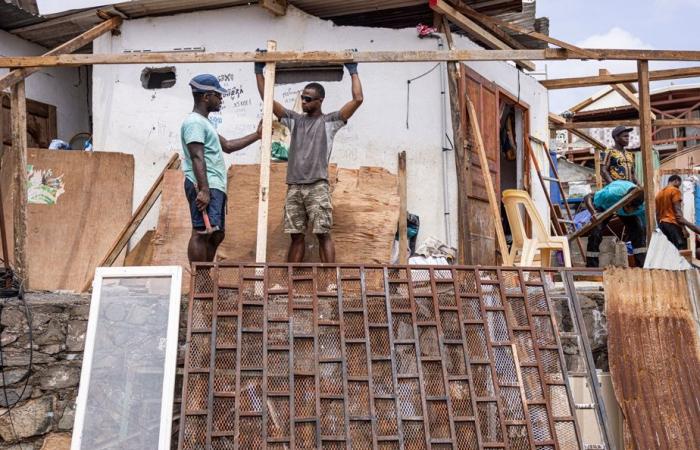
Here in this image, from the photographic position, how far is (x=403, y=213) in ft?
24.5

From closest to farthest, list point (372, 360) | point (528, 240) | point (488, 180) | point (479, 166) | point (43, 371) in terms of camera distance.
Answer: point (372, 360) < point (43, 371) < point (528, 240) < point (488, 180) < point (479, 166)

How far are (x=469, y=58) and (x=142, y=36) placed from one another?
4340 millimetres

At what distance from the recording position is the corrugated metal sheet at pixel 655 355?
15.6 ft

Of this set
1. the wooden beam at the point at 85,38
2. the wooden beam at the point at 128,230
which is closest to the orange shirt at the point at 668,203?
the wooden beam at the point at 128,230

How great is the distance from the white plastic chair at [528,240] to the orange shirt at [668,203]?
2373 millimetres

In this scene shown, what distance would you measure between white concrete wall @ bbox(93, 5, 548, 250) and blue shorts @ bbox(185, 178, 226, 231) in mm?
2380

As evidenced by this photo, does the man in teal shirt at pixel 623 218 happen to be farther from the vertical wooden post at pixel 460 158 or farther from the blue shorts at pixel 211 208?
the blue shorts at pixel 211 208

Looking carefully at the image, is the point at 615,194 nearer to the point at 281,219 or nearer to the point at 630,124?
the point at 630,124

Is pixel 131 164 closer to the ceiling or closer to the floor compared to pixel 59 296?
closer to the ceiling

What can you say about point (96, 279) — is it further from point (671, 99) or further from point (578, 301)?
point (671, 99)

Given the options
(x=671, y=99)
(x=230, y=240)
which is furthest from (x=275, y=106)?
(x=671, y=99)

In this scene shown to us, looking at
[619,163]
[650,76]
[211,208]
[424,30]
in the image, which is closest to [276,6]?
[424,30]

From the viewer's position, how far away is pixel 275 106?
6461mm

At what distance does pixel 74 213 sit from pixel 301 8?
3.07m
